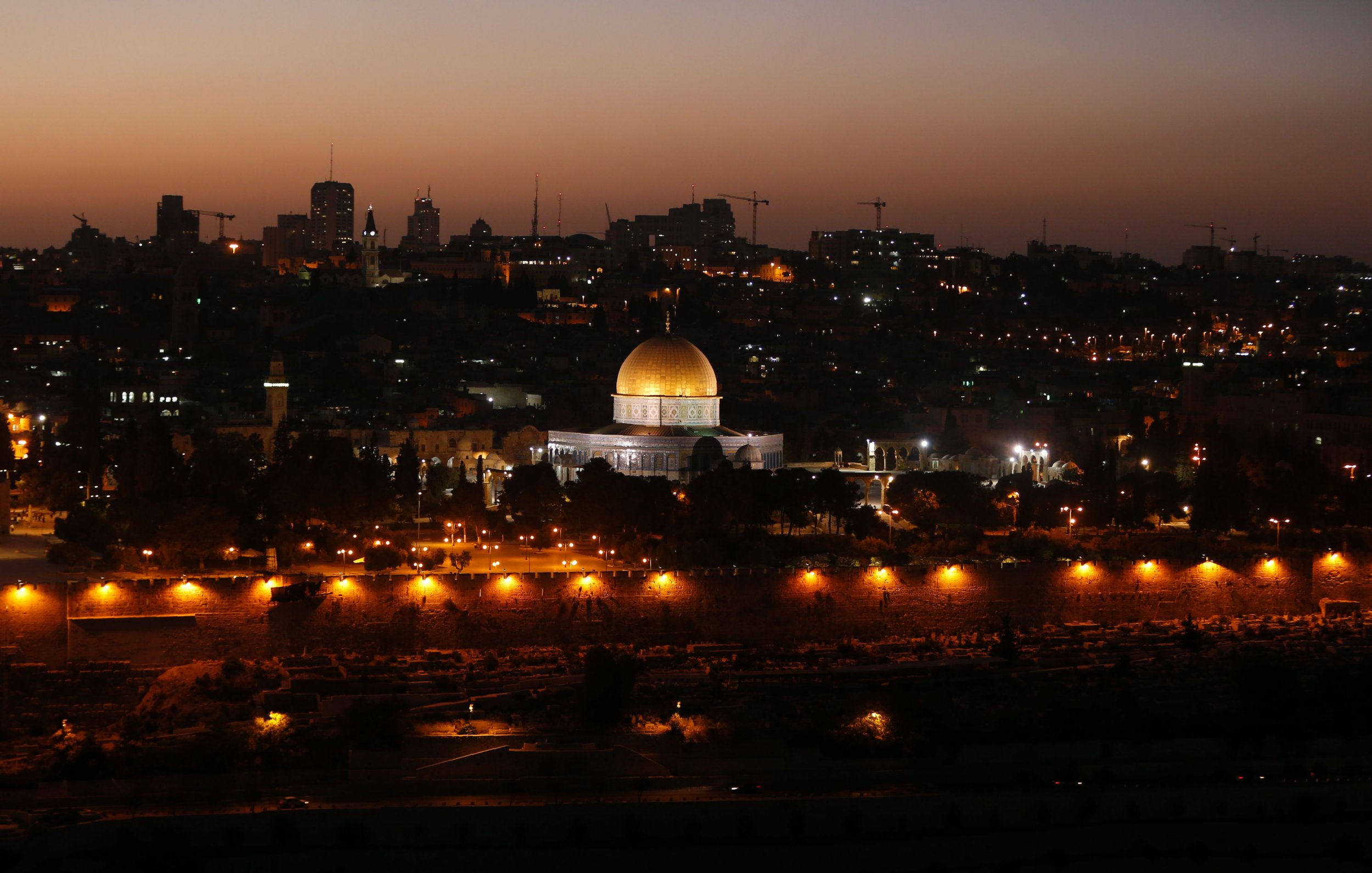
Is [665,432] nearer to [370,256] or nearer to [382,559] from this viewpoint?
[382,559]

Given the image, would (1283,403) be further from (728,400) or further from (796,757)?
(796,757)

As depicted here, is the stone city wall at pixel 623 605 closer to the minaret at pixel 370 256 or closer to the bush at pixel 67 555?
the bush at pixel 67 555

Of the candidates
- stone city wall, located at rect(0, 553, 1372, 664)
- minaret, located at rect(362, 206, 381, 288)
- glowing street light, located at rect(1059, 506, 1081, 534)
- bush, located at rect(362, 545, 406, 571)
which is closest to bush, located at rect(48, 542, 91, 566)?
stone city wall, located at rect(0, 553, 1372, 664)

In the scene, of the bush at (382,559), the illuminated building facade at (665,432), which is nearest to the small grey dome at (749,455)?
the illuminated building facade at (665,432)

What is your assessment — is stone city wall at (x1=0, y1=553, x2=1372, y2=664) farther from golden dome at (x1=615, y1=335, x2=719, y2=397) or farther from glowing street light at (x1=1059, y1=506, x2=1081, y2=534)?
golden dome at (x1=615, y1=335, x2=719, y2=397)

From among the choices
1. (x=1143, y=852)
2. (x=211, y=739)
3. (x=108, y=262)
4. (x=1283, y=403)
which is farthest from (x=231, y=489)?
(x=108, y=262)

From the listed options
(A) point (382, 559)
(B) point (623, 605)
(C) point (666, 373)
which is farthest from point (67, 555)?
(C) point (666, 373)
